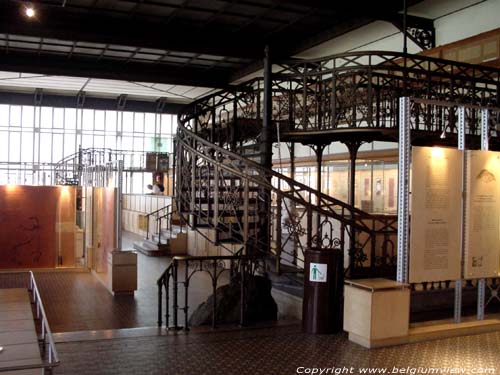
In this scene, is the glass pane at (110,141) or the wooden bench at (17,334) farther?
the glass pane at (110,141)

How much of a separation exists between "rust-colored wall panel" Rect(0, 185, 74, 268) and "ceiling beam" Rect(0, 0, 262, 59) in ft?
14.4

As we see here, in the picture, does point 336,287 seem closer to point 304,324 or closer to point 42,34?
point 304,324

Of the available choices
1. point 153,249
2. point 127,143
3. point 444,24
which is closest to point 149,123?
point 127,143

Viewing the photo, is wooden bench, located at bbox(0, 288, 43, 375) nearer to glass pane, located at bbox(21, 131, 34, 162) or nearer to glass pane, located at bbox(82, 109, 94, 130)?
glass pane, located at bbox(21, 131, 34, 162)

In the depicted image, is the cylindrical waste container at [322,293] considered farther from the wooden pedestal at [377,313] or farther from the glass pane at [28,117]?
the glass pane at [28,117]

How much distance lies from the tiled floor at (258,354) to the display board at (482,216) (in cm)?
85

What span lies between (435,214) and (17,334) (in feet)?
15.6

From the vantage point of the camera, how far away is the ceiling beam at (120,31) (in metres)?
11.3

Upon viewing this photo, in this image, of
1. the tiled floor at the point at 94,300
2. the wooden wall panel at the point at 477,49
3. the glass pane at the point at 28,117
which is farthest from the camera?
the glass pane at the point at 28,117

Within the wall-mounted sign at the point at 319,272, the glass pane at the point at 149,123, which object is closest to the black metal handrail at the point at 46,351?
the wall-mounted sign at the point at 319,272

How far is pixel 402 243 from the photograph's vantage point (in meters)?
5.90

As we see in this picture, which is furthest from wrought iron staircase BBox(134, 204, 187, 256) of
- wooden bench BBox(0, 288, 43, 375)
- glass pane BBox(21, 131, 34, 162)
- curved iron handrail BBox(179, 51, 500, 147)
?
glass pane BBox(21, 131, 34, 162)

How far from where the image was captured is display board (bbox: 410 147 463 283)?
5941 mm

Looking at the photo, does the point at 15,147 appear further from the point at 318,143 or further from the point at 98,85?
the point at 318,143
